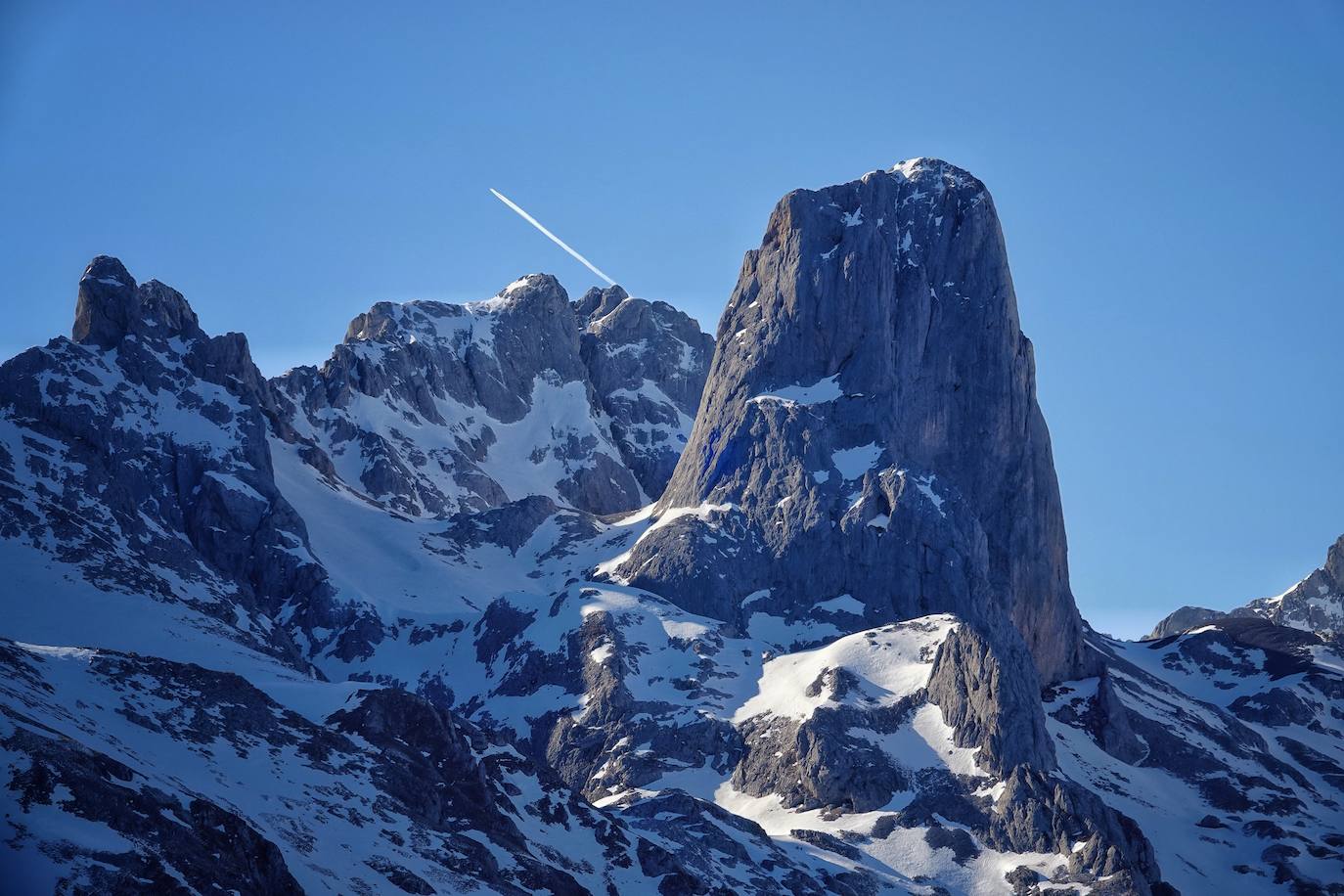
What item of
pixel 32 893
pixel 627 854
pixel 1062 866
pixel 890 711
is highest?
pixel 890 711

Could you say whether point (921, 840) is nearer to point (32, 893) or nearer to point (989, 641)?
point (989, 641)

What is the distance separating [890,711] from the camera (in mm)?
198125

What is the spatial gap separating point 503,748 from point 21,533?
63.0 m

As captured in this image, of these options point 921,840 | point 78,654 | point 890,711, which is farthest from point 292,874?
point 890,711

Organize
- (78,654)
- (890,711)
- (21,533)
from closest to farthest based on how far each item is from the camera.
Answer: (78,654)
(21,533)
(890,711)

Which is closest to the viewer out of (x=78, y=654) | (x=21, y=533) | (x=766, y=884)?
(x=78, y=654)

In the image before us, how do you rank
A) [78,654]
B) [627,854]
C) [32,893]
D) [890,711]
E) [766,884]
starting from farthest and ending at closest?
1. [890,711]
2. [766,884]
3. [627,854]
4. [78,654]
5. [32,893]

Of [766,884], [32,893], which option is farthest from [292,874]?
[766,884]

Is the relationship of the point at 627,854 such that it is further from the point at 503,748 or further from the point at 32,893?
the point at 32,893

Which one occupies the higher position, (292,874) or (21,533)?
(21,533)

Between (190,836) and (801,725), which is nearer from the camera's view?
(190,836)

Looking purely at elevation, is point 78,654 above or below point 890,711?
below

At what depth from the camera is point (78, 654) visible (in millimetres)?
132750

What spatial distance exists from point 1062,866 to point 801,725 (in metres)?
36.1
